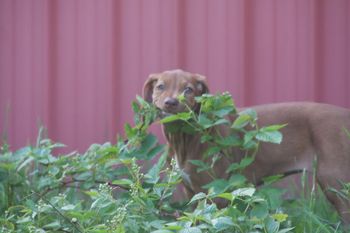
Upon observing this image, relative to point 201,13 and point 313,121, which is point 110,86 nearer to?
point 201,13

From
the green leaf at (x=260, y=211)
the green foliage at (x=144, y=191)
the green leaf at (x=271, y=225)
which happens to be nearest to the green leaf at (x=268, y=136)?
the green foliage at (x=144, y=191)

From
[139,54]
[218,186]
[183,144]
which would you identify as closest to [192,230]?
[218,186]

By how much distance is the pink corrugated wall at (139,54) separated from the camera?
5449 mm

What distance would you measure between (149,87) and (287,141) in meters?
1.01

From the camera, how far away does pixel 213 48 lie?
5.54 m

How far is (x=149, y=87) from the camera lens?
4980 millimetres

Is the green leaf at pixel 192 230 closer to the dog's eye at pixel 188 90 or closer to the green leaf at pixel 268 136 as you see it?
the green leaf at pixel 268 136

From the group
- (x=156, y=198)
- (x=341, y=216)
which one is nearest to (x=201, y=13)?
(x=341, y=216)

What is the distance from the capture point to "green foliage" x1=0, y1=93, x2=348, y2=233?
3369 mm

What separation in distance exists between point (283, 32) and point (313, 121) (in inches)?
32.4

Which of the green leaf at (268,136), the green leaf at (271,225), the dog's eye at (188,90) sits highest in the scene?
the dog's eye at (188,90)

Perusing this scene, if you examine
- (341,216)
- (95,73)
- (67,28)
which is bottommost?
(341,216)

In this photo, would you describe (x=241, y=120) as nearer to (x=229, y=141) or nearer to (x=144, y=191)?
(x=229, y=141)

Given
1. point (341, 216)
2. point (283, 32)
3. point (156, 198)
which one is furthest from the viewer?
point (283, 32)
